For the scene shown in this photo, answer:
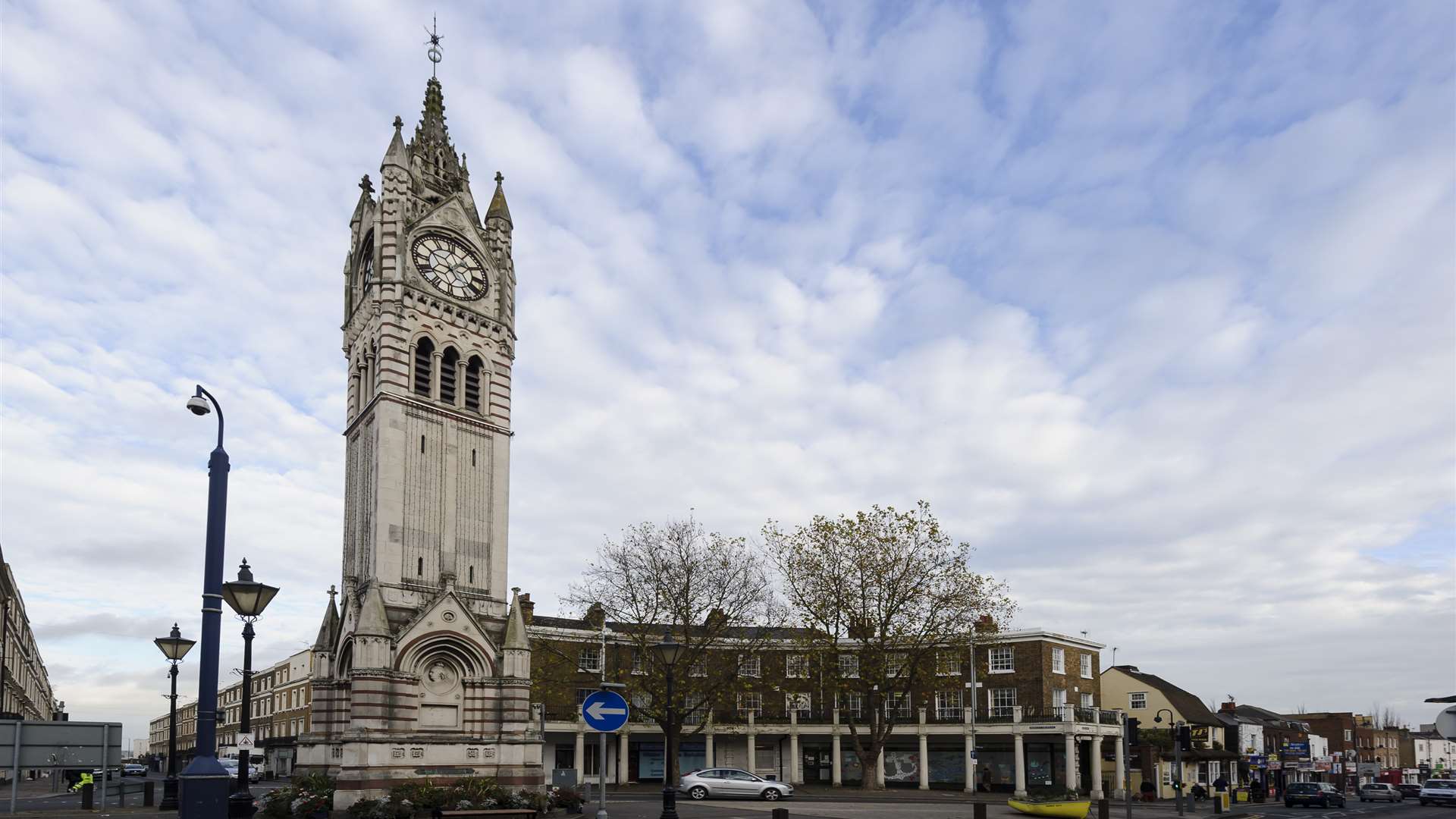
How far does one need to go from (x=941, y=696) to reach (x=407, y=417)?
37696 mm

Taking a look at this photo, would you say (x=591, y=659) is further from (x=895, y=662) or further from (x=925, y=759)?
(x=925, y=759)

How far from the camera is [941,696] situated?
63.0m

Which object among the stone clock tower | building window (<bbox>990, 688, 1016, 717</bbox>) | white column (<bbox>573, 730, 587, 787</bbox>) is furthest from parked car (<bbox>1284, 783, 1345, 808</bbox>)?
the stone clock tower

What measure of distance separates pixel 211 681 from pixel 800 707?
2073 inches

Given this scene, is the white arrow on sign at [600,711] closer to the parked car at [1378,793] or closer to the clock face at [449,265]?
the clock face at [449,265]

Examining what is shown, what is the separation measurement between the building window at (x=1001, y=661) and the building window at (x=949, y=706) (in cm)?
239

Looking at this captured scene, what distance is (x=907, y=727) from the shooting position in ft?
206

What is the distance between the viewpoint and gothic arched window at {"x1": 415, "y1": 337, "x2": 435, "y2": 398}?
39719mm

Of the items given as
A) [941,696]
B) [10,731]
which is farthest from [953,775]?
[10,731]

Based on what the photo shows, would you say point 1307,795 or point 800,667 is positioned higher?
point 800,667

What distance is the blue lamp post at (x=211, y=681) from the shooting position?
1313 centimetres

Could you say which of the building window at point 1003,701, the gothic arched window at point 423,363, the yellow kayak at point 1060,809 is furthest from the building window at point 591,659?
the yellow kayak at point 1060,809

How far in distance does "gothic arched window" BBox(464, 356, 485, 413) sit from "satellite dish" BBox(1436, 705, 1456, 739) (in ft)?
116

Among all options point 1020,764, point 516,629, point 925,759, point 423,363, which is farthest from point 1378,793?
point 423,363
